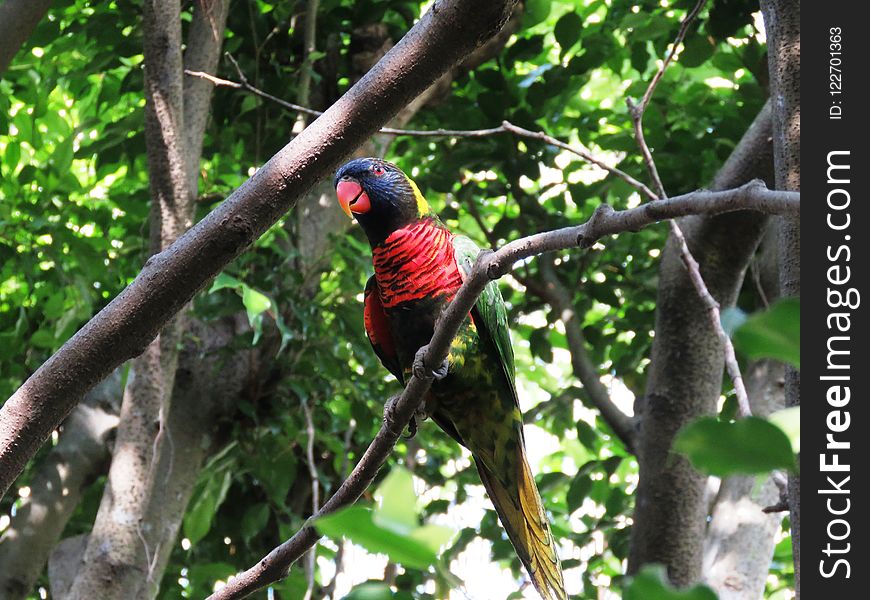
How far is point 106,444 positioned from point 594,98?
3304 millimetres

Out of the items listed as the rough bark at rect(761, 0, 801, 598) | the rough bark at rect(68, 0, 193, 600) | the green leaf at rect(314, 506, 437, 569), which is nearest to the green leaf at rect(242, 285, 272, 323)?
the rough bark at rect(68, 0, 193, 600)

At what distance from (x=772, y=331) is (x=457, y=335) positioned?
225cm

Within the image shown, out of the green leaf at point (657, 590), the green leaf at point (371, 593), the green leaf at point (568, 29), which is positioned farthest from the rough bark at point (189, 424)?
the green leaf at point (657, 590)

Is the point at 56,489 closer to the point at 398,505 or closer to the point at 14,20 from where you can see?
the point at 14,20

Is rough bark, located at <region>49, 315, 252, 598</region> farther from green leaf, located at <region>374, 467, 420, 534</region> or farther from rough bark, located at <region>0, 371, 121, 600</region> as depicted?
green leaf, located at <region>374, 467, 420, 534</region>

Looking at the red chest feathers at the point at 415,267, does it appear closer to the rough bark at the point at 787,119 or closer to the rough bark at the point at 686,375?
Result: the rough bark at the point at 686,375

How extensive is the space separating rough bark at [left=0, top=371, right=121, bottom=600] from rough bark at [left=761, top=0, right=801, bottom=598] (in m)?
2.85

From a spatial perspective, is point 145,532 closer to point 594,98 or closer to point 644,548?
point 644,548

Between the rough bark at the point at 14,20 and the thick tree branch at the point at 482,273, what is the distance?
176 cm

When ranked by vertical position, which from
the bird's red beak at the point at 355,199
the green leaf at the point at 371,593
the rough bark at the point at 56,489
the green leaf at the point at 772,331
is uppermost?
the bird's red beak at the point at 355,199

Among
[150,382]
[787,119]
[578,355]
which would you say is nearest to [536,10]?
[578,355]

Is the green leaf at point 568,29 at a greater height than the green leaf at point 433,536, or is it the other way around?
the green leaf at point 568,29

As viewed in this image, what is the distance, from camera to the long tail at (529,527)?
8.37 feet
